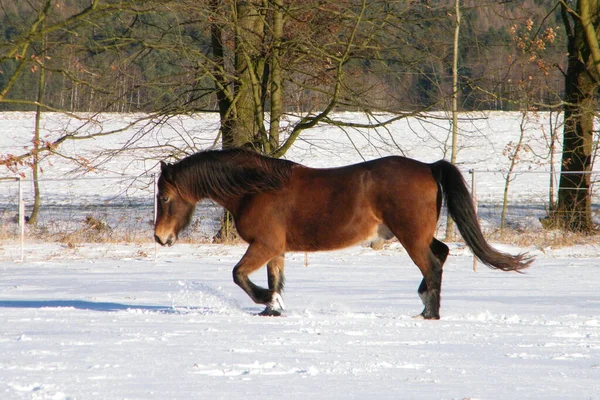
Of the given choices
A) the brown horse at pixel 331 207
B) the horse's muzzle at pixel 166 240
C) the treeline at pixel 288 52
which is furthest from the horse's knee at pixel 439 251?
the treeline at pixel 288 52

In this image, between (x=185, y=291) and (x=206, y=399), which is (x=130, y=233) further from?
(x=206, y=399)

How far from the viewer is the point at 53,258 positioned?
1556 cm

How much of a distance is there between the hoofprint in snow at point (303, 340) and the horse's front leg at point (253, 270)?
248 millimetres

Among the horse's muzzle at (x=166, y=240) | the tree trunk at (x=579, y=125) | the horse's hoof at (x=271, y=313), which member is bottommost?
the horse's hoof at (x=271, y=313)

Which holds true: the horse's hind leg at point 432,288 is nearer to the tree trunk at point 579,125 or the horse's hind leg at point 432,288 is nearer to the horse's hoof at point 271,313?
the horse's hoof at point 271,313

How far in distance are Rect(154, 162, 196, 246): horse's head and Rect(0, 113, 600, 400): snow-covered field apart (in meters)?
0.80

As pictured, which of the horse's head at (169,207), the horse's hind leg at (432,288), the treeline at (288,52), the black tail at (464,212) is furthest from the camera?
the treeline at (288,52)

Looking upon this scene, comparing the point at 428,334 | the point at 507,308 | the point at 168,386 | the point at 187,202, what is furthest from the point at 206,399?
the point at 507,308

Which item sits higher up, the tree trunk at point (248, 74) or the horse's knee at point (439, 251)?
the tree trunk at point (248, 74)

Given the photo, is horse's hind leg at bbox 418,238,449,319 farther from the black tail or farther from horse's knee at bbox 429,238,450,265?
the black tail

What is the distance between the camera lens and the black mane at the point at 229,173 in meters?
7.88

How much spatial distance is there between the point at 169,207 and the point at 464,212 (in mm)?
2929

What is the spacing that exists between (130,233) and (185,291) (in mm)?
8273

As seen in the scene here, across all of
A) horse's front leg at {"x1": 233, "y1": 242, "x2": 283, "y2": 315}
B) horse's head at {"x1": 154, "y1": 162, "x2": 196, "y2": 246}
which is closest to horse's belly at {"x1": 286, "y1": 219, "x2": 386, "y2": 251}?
horse's front leg at {"x1": 233, "y1": 242, "x2": 283, "y2": 315}
